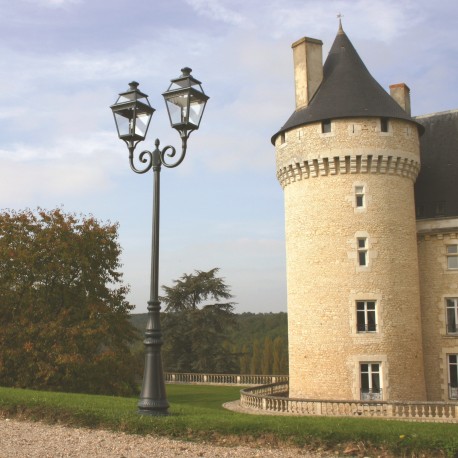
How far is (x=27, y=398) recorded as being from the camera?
1105 cm

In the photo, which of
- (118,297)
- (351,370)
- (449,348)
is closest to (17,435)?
(351,370)

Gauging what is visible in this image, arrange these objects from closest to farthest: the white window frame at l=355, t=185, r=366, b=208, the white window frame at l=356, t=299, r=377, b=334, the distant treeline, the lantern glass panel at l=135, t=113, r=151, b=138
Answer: the lantern glass panel at l=135, t=113, r=151, b=138
the white window frame at l=356, t=299, r=377, b=334
the white window frame at l=355, t=185, r=366, b=208
the distant treeline

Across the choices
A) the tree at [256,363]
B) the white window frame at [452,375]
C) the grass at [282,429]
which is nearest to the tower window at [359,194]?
the white window frame at [452,375]

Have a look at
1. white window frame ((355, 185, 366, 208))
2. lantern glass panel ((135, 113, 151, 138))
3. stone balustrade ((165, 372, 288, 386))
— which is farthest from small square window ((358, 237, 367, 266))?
lantern glass panel ((135, 113, 151, 138))

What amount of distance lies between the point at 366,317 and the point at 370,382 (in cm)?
220

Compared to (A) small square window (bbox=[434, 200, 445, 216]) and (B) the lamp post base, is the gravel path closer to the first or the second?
(B) the lamp post base

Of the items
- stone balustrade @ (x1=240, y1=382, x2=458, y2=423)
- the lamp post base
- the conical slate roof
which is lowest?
stone balustrade @ (x1=240, y1=382, x2=458, y2=423)

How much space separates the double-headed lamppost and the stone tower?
42.1ft

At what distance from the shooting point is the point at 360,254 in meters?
21.5

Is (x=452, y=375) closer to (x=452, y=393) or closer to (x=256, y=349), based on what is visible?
(x=452, y=393)

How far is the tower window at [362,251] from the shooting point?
2144 cm

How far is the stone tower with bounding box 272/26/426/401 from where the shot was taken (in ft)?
68.5

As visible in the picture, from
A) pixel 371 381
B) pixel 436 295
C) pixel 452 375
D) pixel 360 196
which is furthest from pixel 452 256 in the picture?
pixel 371 381

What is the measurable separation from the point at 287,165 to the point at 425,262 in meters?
6.53
